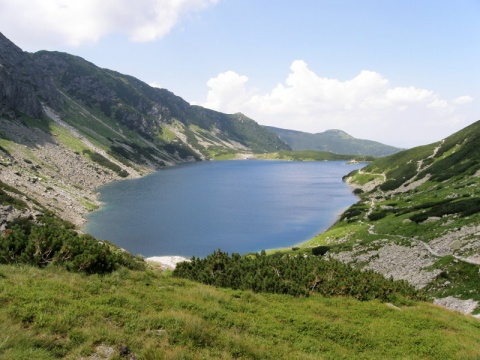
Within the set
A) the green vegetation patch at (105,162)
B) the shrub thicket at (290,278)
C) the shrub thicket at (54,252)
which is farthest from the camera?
the green vegetation patch at (105,162)

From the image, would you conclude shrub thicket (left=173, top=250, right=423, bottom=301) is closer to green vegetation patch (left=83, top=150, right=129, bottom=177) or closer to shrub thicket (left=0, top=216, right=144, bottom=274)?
→ shrub thicket (left=0, top=216, right=144, bottom=274)

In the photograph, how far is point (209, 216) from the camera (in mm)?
97875

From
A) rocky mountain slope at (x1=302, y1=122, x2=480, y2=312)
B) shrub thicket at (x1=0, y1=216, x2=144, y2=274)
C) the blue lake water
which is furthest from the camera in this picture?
the blue lake water

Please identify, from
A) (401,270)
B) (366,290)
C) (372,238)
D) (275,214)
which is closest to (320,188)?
(275,214)

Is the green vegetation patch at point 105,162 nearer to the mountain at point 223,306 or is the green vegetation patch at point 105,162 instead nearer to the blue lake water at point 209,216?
the blue lake water at point 209,216

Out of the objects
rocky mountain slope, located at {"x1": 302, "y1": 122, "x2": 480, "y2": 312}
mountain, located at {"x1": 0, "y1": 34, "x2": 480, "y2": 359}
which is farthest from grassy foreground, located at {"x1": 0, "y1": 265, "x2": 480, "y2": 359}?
rocky mountain slope, located at {"x1": 302, "y1": 122, "x2": 480, "y2": 312}

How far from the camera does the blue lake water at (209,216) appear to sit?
7331 centimetres

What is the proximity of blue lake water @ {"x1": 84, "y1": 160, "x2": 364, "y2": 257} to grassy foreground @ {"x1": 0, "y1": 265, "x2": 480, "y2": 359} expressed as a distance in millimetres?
46909

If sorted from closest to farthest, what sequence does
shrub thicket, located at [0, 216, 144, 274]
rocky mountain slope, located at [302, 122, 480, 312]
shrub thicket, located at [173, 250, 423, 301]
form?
shrub thicket, located at [0, 216, 144, 274] → shrub thicket, located at [173, 250, 423, 301] → rocky mountain slope, located at [302, 122, 480, 312]

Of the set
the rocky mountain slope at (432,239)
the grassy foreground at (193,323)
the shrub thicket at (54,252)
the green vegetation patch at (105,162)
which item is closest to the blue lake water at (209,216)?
the rocky mountain slope at (432,239)

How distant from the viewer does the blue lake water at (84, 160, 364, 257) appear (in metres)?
73.3

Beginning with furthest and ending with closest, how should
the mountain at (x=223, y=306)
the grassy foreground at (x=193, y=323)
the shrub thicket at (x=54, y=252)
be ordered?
the shrub thicket at (x=54, y=252) → the mountain at (x=223, y=306) → the grassy foreground at (x=193, y=323)

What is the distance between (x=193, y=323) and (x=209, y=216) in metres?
84.5

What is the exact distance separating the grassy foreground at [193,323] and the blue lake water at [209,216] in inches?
1847
